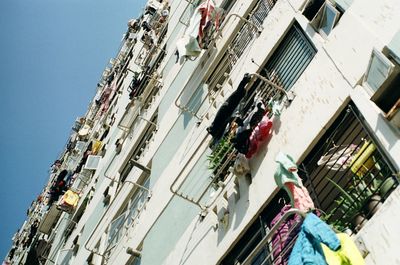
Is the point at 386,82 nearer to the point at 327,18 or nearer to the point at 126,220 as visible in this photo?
the point at 327,18

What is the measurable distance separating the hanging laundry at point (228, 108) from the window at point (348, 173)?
8.03 feet

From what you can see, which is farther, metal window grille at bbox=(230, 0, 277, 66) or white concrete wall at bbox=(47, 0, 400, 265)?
metal window grille at bbox=(230, 0, 277, 66)

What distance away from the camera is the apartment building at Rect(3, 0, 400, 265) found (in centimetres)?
423

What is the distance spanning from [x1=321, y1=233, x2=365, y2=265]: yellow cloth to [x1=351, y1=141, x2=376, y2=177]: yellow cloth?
1.19 m

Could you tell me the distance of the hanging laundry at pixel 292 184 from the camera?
4441mm

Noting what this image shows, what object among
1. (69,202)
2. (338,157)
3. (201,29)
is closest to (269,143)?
(338,157)

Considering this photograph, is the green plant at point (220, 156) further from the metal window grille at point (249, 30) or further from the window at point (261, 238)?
the metal window grille at point (249, 30)

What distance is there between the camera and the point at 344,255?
Answer: 3354mm

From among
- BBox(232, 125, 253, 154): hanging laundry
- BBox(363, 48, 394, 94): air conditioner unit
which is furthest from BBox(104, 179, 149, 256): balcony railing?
BBox(363, 48, 394, 94): air conditioner unit

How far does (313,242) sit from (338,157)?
4.87 ft

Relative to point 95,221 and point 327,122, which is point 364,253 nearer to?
point 327,122

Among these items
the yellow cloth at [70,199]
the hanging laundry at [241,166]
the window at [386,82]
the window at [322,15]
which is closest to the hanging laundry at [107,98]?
the yellow cloth at [70,199]

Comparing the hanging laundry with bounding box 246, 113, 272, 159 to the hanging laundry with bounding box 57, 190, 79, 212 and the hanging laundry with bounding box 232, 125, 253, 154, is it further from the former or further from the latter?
the hanging laundry with bounding box 57, 190, 79, 212

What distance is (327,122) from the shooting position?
16.6 feet
